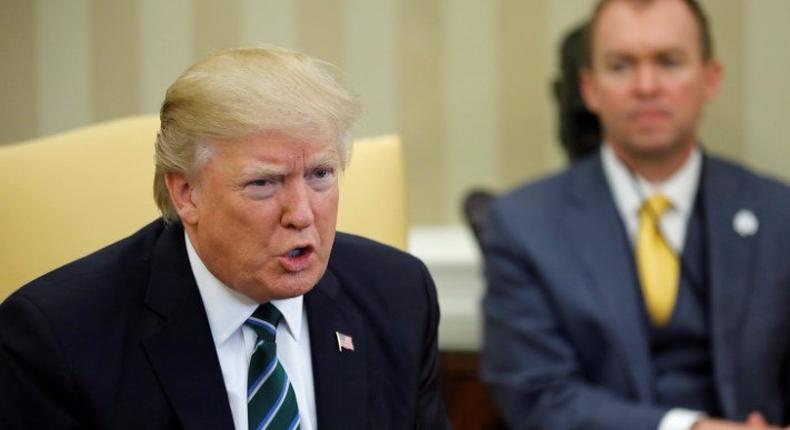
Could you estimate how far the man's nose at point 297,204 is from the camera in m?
1.30

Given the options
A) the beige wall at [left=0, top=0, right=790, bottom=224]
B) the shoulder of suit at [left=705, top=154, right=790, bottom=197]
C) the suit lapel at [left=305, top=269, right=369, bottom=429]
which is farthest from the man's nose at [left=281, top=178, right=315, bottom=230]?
the beige wall at [left=0, top=0, right=790, bottom=224]

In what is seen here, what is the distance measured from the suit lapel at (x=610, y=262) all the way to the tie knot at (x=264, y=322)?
3.84 feet

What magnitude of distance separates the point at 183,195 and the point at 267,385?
8.9 inches

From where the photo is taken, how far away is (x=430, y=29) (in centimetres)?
351

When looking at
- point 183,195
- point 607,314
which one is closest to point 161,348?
point 183,195

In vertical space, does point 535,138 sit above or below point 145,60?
below

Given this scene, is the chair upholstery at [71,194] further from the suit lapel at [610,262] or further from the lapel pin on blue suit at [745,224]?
the lapel pin on blue suit at [745,224]

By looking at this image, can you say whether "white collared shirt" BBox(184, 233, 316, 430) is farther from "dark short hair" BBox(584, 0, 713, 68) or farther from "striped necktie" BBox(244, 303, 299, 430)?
"dark short hair" BBox(584, 0, 713, 68)

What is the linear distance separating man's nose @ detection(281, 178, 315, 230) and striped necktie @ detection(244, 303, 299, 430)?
0.17 meters

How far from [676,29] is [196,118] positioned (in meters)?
1.61

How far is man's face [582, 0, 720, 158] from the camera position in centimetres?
263

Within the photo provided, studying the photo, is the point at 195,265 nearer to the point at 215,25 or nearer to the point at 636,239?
the point at 636,239

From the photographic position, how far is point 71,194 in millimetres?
1640

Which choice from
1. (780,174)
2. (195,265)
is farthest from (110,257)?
(780,174)
